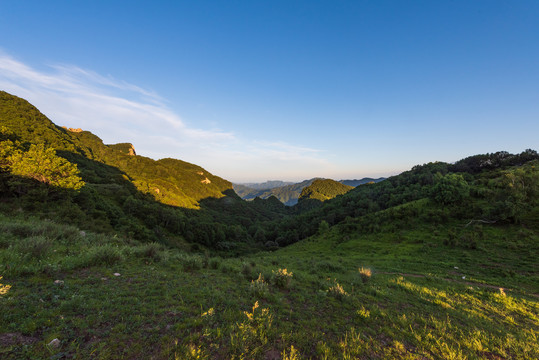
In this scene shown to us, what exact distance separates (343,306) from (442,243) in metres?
30.9

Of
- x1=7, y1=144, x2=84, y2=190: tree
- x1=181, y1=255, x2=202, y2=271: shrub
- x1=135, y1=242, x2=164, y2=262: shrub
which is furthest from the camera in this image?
x1=7, y1=144, x2=84, y2=190: tree

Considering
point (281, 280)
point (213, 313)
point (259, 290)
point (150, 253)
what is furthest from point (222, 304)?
point (150, 253)

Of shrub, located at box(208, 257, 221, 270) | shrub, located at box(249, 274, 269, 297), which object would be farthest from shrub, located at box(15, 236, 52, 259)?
shrub, located at box(249, 274, 269, 297)

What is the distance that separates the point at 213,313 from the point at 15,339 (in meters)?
4.28

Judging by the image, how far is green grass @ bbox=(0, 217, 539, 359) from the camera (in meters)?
4.31

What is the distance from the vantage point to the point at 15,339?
3.68 metres

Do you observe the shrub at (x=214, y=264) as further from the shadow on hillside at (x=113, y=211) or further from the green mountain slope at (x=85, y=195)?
the green mountain slope at (x=85, y=195)

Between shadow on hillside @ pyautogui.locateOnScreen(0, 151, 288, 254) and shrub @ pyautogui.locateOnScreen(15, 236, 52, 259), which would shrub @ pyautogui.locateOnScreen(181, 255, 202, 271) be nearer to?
shrub @ pyautogui.locateOnScreen(15, 236, 52, 259)

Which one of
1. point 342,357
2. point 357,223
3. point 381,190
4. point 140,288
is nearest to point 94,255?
point 140,288

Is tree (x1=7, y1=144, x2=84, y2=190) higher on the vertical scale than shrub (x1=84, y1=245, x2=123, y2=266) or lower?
higher

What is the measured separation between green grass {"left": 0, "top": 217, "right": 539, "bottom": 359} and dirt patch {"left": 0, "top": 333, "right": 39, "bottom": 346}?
0.02m

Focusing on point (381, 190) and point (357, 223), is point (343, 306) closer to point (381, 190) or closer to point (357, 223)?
point (357, 223)

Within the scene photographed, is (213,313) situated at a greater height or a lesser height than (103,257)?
lesser

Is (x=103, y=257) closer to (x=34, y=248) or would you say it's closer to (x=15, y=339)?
(x=34, y=248)
